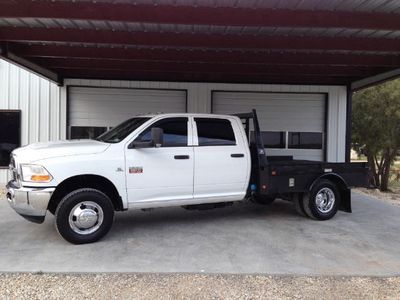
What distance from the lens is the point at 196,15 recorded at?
287 inches

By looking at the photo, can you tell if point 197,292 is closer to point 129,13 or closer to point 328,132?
point 129,13

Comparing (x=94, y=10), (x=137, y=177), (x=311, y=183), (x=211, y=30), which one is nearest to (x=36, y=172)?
(x=137, y=177)

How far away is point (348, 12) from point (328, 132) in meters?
7.25

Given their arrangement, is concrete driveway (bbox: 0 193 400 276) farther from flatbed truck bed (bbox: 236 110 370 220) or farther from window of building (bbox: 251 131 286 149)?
window of building (bbox: 251 131 286 149)

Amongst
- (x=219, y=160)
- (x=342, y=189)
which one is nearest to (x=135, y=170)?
(x=219, y=160)

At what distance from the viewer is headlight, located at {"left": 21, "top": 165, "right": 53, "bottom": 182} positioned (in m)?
6.58

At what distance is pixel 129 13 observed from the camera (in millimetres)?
7203

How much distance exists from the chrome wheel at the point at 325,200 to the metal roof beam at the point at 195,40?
2871 mm

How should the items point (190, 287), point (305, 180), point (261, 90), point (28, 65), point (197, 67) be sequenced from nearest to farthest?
point (190, 287) → point (305, 180) → point (28, 65) → point (197, 67) → point (261, 90)

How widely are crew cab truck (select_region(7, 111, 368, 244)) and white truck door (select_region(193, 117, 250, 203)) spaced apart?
0.02m

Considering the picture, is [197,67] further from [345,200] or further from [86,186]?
[86,186]

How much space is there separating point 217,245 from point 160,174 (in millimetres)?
1472

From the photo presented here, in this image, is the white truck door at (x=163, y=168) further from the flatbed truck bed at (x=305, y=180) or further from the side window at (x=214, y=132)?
the flatbed truck bed at (x=305, y=180)

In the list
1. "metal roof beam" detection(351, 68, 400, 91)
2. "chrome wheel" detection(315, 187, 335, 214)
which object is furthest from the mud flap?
"metal roof beam" detection(351, 68, 400, 91)
